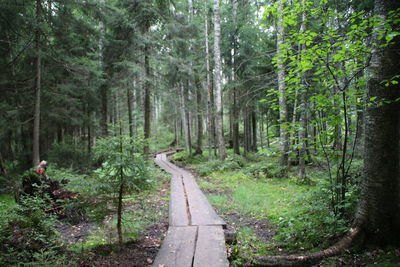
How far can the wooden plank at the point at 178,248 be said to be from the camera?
312cm

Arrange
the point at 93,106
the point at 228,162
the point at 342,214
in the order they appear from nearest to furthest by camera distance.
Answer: the point at 342,214 < the point at 228,162 < the point at 93,106

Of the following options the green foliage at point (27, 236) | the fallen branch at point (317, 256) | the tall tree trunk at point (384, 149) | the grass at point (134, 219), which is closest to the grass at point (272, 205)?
the fallen branch at point (317, 256)

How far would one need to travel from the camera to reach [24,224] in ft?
11.0

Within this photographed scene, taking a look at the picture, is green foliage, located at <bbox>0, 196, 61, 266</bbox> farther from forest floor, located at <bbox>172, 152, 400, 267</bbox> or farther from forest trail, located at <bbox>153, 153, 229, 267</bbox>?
forest floor, located at <bbox>172, 152, 400, 267</bbox>

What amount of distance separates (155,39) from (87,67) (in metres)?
4.62

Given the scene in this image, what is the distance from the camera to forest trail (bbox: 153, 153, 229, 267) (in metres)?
3.16

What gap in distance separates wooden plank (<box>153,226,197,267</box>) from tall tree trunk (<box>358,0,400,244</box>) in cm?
272

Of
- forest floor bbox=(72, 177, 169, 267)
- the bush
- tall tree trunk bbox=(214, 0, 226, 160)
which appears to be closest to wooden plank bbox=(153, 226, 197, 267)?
forest floor bbox=(72, 177, 169, 267)

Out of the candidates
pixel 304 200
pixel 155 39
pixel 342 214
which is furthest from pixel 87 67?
pixel 342 214

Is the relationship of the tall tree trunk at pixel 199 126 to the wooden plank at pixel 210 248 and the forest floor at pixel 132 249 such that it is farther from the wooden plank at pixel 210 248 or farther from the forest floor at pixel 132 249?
the wooden plank at pixel 210 248

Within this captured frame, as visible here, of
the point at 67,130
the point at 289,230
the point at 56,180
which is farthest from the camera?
the point at 67,130

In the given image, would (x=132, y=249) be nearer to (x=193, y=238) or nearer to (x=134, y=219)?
(x=193, y=238)

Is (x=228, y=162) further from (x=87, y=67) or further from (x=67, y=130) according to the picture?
(x=67, y=130)

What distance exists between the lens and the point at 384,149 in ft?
10.2
